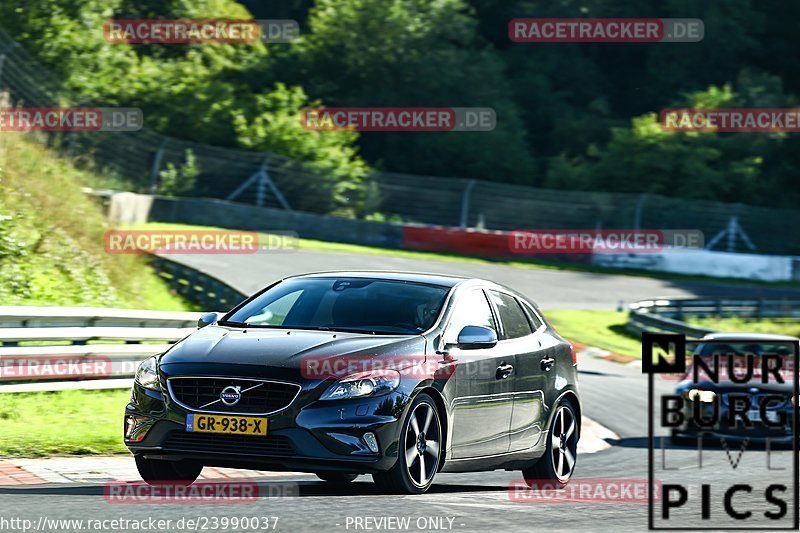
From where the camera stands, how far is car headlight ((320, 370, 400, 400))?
27.1 feet

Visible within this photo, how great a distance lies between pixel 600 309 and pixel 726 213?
446 inches

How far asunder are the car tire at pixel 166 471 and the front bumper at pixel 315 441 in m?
0.62

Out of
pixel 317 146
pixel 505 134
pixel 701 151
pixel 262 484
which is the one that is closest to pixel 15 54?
pixel 317 146

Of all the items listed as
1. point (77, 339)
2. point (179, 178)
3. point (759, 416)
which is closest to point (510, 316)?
point (77, 339)

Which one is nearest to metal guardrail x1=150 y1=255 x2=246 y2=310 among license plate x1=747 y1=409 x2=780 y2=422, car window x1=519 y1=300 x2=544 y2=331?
license plate x1=747 y1=409 x2=780 y2=422

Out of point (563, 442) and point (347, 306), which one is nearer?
point (347, 306)

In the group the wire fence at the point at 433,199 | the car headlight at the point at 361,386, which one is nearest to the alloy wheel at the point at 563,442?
the car headlight at the point at 361,386

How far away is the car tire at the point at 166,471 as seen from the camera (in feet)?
29.1

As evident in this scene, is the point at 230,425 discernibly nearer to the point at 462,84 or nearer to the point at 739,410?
the point at 739,410

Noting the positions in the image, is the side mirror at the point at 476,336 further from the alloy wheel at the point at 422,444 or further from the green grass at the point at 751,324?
the green grass at the point at 751,324

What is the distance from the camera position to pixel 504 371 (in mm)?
9789

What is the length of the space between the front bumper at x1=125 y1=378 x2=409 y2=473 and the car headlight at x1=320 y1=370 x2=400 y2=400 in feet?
0.13

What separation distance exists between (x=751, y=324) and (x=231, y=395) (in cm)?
2703

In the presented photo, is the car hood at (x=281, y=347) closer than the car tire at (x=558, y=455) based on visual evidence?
Yes
